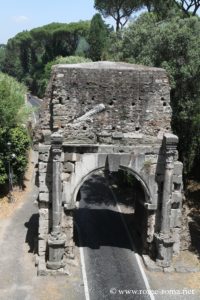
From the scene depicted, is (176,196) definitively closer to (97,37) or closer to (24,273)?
(24,273)

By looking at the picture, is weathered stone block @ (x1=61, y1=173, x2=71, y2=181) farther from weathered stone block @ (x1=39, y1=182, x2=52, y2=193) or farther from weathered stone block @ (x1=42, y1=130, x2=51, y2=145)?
weathered stone block @ (x1=42, y1=130, x2=51, y2=145)

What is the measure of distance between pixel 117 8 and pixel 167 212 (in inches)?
1433

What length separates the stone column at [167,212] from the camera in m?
17.7

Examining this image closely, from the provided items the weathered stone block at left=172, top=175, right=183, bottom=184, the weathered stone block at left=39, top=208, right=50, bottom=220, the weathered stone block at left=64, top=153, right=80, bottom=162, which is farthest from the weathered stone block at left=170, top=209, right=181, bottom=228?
the weathered stone block at left=39, top=208, right=50, bottom=220

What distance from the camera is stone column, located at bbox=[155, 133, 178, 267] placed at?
17719 millimetres

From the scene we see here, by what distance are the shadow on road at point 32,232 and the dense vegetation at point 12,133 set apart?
172 inches

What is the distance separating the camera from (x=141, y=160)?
18312 mm

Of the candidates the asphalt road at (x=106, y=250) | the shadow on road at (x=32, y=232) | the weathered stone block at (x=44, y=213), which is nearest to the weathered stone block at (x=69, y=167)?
the weathered stone block at (x=44, y=213)

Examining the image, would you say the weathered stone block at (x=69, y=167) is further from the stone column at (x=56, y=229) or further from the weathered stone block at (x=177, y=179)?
the weathered stone block at (x=177, y=179)

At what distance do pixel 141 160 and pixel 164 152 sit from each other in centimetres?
106

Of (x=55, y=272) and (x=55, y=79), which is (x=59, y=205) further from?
(x=55, y=79)

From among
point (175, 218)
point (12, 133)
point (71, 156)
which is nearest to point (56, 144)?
point (71, 156)

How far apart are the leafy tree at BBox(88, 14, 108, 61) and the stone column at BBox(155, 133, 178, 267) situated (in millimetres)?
40621

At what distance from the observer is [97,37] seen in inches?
2232
